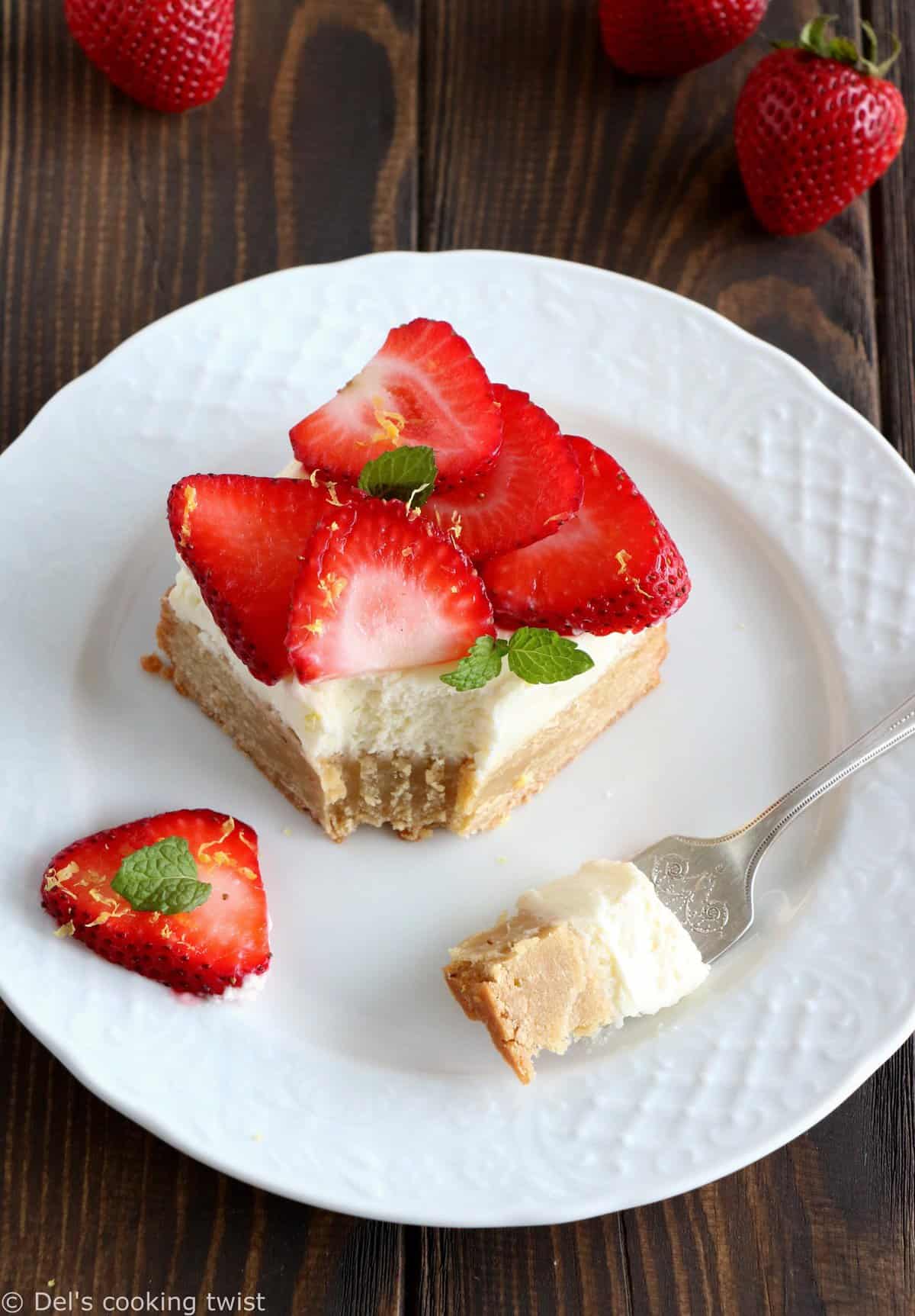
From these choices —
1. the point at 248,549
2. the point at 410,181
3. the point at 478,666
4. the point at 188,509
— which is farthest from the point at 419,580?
the point at 410,181

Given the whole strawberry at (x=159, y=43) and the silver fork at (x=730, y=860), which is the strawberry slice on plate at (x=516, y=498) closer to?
the silver fork at (x=730, y=860)

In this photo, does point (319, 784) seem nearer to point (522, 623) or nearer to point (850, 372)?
point (522, 623)

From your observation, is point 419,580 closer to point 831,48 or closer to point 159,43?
point 159,43

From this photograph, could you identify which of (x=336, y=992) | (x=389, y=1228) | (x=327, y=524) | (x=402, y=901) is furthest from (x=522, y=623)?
(x=389, y=1228)

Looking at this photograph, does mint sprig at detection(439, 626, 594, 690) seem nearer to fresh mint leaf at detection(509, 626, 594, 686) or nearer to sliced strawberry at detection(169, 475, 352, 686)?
fresh mint leaf at detection(509, 626, 594, 686)

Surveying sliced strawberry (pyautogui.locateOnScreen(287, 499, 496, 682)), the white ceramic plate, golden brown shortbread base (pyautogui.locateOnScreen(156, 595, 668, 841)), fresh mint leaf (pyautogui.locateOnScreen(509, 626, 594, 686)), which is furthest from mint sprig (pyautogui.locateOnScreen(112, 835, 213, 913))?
fresh mint leaf (pyautogui.locateOnScreen(509, 626, 594, 686))

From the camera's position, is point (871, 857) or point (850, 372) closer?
point (871, 857)
